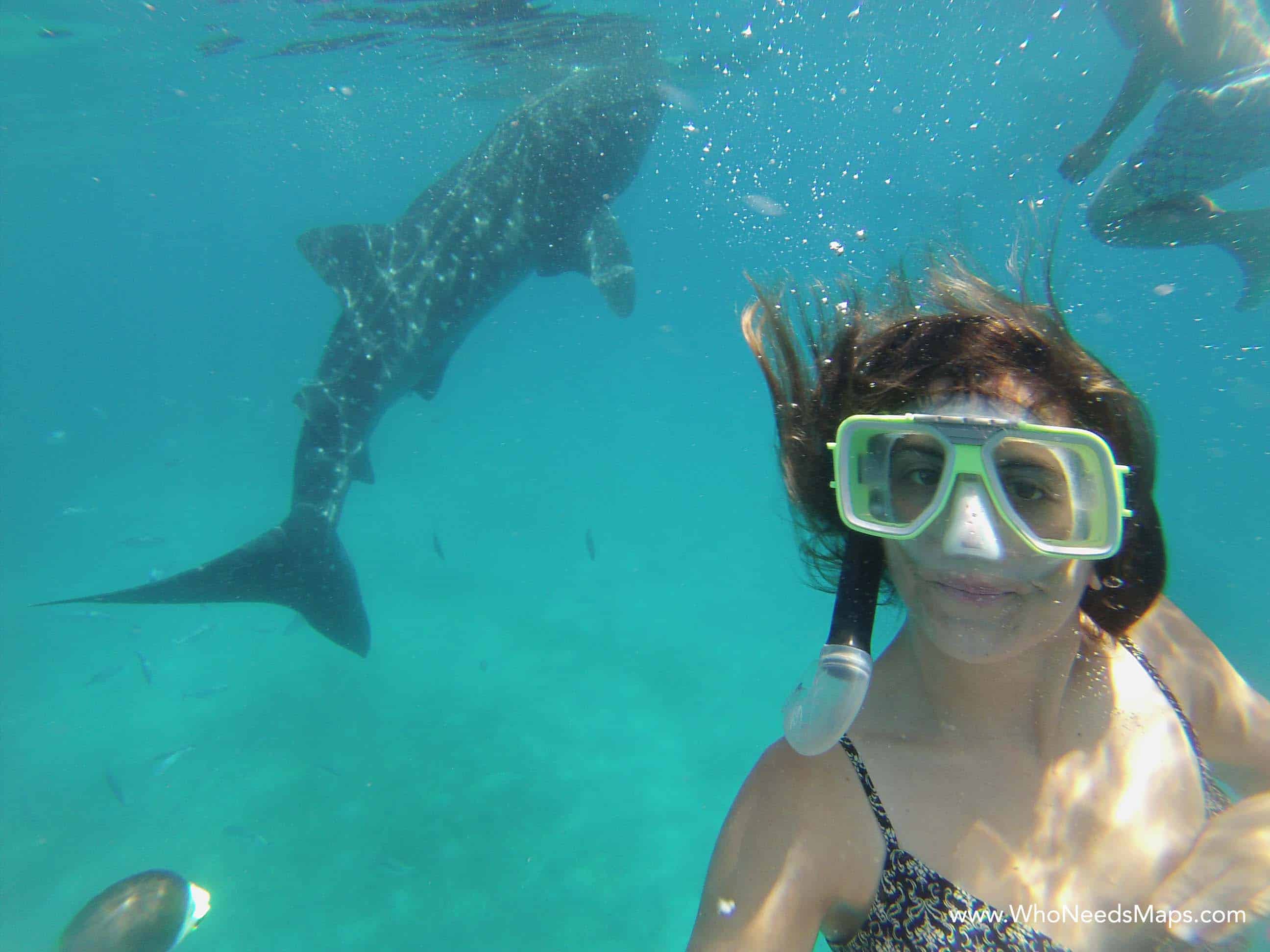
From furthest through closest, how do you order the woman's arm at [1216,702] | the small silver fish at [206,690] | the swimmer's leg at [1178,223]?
the small silver fish at [206,690], the swimmer's leg at [1178,223], the woman's arm at [1216,702]

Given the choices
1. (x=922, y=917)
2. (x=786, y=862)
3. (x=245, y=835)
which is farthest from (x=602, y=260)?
(x=922, y=917)

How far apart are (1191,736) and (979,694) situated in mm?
728

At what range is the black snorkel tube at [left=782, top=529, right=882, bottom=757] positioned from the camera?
1.42 metres

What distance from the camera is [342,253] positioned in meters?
9.05

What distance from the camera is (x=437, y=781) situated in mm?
8625

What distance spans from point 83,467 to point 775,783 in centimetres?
4940

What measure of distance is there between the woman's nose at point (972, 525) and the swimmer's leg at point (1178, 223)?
26.1 feet

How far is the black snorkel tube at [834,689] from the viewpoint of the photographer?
1.42 m

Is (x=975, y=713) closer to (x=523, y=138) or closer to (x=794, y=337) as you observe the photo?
(x=794, y=337)

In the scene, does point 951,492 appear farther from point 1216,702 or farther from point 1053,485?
point 1216,702

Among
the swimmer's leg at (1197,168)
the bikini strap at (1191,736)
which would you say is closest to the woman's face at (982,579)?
the bikini strap at (1191,736)

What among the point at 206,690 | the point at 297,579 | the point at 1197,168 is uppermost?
the point at 1197,168

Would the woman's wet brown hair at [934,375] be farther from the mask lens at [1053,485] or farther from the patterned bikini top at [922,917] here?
the patterned bikini top at [922,917]

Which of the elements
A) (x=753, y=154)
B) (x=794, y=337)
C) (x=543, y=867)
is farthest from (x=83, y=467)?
(x=794, y=337)
